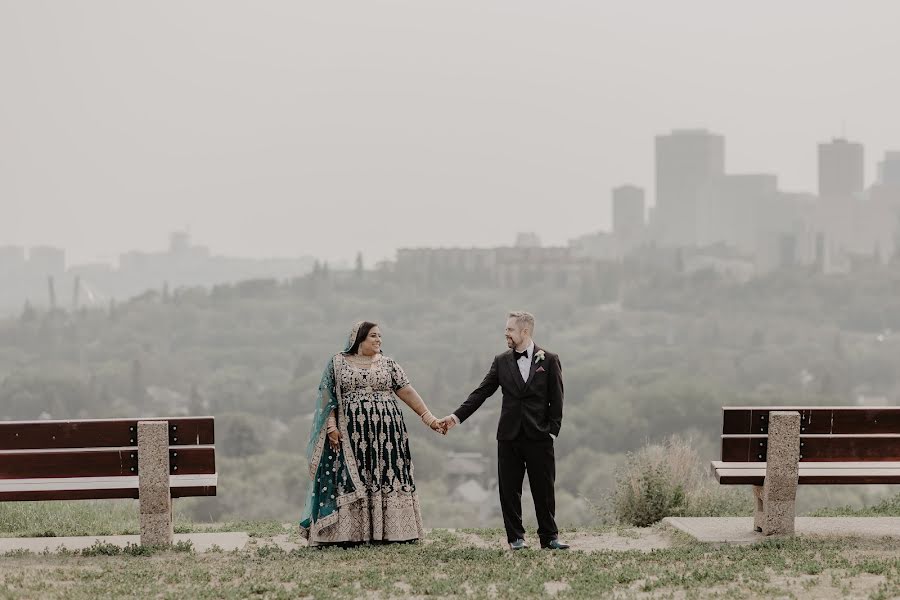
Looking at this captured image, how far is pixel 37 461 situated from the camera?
691 centimetres

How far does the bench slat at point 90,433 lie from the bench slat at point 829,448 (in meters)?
3.26

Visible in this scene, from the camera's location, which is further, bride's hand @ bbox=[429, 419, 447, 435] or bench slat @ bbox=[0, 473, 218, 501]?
bride's hand @ bbox=[429, 419, 447, 435]

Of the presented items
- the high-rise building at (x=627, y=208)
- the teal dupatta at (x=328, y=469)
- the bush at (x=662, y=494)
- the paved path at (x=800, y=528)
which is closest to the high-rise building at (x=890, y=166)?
the high-rise building at (x=627, y=208)

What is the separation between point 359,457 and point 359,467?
0.21ft

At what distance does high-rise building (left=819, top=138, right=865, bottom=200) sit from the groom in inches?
6026

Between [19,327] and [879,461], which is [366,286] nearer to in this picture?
[19,327]

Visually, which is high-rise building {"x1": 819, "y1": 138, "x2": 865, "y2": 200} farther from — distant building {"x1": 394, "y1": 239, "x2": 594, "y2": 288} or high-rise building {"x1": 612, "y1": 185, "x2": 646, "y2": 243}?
distant building {"x1": 394, "y1": 239, "x2": 594, "y2": 288}

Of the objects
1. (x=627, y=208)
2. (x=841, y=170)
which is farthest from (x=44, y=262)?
Result: (x=841, y=170)

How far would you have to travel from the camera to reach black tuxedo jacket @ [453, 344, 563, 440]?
7.07 m

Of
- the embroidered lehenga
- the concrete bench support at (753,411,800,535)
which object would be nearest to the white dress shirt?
the embroidered lehenga

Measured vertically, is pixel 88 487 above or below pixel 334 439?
below

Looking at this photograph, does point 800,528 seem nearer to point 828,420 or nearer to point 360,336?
point 828,420

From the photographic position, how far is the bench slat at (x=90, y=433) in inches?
270

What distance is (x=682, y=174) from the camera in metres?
175
